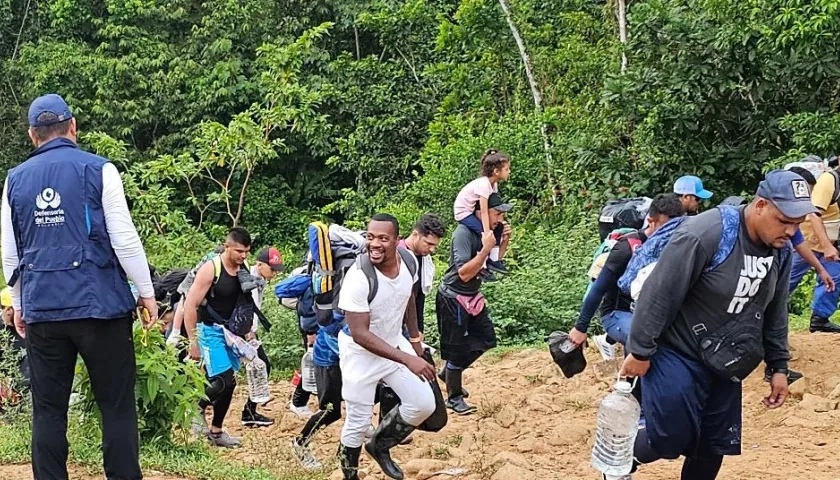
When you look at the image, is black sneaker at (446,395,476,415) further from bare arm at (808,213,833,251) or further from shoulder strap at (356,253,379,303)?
bare arm at (808,213,833,251)

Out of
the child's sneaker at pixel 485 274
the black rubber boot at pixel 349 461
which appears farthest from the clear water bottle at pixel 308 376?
the black rubber boot at pixel 349 461

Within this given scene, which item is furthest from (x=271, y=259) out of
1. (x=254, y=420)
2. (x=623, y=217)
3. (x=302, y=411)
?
(x=623, y=217)

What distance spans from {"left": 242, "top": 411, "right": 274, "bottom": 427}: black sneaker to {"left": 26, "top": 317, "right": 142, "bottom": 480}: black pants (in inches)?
150

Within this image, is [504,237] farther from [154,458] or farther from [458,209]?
[154,458]

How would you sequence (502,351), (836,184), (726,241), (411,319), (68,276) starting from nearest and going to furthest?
(726,241), (68,276), (411,319), (836,184), (502,351)

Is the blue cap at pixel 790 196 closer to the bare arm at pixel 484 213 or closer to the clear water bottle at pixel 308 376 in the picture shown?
the bare arm at pixel 484 213

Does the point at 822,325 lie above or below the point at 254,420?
above

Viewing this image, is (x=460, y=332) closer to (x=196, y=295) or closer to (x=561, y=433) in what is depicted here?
(x=561, y=433)

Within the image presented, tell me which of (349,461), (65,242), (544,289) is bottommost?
(544,289)

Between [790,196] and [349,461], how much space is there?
3.12 meters

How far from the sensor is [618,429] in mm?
4801

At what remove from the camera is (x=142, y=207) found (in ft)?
55.5

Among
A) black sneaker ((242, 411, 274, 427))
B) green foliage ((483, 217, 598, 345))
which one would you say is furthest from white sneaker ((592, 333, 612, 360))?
green foliage ((483, 217, 598, 345))

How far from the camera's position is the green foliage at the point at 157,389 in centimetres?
593
